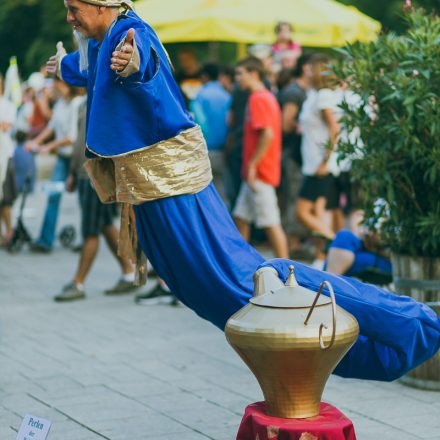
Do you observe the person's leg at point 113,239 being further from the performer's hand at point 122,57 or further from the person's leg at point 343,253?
the performer's hand at point 122,57

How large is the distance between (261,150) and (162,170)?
5.12 m

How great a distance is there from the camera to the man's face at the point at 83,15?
14.0ft

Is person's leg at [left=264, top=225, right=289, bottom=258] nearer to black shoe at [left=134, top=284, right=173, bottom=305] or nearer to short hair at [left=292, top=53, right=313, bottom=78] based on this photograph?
black shoe at [left=134, top=284, right=173, bottom=305]

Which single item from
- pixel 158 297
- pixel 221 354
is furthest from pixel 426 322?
pixel 158 297

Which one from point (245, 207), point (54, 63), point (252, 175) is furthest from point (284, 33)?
point (54, 63)

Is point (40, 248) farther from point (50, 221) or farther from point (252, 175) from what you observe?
point (252, 175)

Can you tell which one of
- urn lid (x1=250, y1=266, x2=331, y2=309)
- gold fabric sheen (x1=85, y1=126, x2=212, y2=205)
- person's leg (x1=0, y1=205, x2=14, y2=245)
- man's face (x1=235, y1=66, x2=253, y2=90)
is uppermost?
man's face (x1=235, y1=66, x2=253, y2=90)

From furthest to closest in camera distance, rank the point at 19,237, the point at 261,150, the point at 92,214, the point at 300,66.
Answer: the point at 19,237 < the point at 300,66 < the point at 261,150 < the point at 92,214

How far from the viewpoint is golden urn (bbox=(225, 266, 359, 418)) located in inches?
142

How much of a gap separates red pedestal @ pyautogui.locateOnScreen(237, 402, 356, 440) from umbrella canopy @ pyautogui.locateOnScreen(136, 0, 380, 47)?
27.8 ft

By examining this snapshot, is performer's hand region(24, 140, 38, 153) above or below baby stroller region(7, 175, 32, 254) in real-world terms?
above

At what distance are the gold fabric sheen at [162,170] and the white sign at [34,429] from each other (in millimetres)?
946

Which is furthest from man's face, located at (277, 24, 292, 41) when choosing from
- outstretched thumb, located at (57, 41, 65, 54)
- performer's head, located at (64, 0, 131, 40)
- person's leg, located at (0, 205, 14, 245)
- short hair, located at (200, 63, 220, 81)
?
performer's head, located at (64, 0, 131, 40)

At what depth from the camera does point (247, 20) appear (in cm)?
1223
